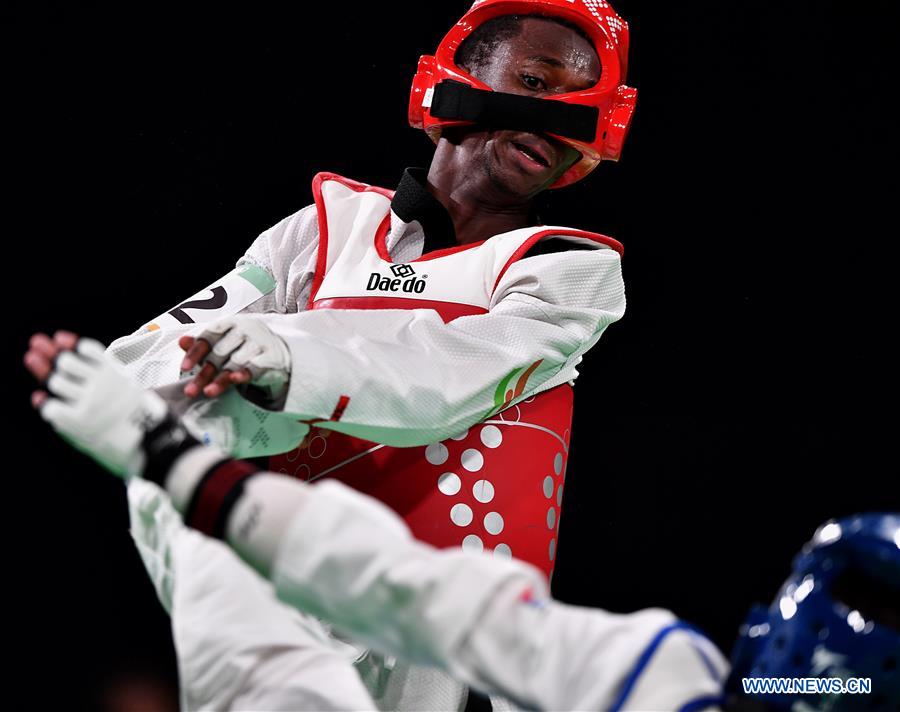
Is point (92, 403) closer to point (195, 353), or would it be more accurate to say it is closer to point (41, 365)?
point (41, 365)

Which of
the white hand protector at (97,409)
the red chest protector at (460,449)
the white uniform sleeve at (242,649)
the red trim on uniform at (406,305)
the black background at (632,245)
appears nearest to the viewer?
the white hand protector at (97,409)

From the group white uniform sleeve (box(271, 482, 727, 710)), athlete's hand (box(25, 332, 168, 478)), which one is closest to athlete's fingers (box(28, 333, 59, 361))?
athlete's hand (box(25, 332, 168, 478))

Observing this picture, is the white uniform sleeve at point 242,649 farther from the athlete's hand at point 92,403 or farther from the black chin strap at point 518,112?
the black chin strap at point 518,112

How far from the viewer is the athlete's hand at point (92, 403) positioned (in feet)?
3.90

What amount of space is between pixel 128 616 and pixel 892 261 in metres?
2.00

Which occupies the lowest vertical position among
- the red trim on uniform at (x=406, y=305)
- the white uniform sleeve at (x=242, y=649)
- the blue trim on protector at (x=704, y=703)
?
the white uniform sleeve at (x=242, y=649)

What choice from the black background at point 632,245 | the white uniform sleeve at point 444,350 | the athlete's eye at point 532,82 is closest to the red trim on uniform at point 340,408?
the white uniform sleeve at point 444,350

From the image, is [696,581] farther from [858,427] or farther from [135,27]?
[135,27]

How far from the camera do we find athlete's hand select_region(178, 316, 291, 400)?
1582mm

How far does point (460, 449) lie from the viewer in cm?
202

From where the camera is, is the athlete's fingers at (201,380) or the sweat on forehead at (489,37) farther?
the sweat on forehead at (489,37)

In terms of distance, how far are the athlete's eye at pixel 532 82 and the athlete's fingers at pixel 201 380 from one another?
40.6 inches

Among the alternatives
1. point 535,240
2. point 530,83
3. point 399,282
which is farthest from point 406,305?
point 530,83

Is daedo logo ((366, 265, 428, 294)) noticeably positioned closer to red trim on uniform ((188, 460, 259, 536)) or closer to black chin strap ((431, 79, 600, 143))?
black chin strap ((431, 79, 600, 143))
